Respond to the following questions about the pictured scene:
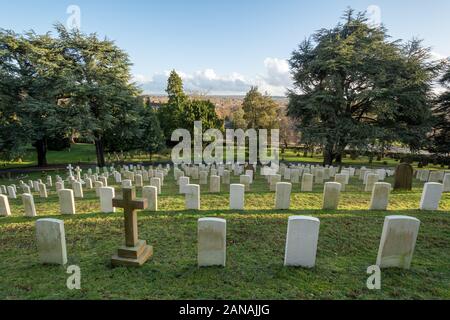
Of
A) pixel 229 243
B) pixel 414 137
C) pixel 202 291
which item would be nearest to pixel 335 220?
pixel 229 243

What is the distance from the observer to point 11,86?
19516 millimetres

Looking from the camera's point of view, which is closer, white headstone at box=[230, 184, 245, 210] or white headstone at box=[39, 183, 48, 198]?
white headstone at box=[230, 184, 245, 210]

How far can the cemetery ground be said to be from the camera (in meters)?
3.54

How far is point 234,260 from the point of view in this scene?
177 inches

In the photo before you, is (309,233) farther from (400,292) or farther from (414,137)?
(414,137)

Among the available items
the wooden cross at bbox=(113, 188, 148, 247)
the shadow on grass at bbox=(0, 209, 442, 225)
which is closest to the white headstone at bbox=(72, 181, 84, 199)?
the shadow on grass at bbox=(0, 209, 442, 225)

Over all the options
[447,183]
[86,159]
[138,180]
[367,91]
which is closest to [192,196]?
[138,180]

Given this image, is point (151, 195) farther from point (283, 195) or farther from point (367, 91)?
point (367, 91)

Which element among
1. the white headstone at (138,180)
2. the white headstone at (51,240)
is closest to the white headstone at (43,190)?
the white headstone at (138,180)

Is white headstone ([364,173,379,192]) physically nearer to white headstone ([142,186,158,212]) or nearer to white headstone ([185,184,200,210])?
white headstone ([185,184,200,210])

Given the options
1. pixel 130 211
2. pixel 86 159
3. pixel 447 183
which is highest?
pixel 130 211

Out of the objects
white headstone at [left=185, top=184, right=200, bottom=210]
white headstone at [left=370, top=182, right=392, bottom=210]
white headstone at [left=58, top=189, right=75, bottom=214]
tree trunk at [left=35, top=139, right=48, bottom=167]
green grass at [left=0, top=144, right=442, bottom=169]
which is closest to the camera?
white headstone at [left=370, top=182, right=392, bottom=210]

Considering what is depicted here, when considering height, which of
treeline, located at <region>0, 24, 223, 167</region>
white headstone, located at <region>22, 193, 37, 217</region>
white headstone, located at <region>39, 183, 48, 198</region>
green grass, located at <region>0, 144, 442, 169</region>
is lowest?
green grass, located at <region>0, 144, 442, 169</region>

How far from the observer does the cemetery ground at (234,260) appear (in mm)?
3541
